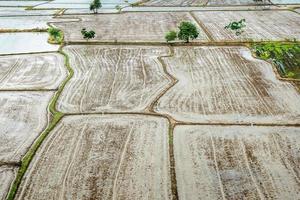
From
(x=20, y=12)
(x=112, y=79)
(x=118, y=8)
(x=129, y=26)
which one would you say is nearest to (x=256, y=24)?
(x=129, y=26)

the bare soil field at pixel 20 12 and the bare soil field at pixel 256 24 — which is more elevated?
the bare soil field at pixel 256 24

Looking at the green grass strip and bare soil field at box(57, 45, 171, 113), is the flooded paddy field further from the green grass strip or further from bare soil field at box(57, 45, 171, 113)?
the green grass strip

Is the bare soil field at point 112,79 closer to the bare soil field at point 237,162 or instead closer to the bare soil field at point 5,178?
the bare soil field at point 237,162

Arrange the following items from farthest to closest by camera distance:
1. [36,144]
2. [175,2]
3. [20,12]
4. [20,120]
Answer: [175,2]
[20,12]
[20,120]
[36,144]

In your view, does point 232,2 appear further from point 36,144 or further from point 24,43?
point 36,144

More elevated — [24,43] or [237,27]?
[237,27]

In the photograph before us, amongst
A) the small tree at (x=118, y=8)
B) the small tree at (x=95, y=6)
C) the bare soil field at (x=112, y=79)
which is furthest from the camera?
the small tree at (x=118, y=8)

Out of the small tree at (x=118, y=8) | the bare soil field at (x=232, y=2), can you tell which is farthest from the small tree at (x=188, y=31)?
the bare soil field at (x=232, y=2)
